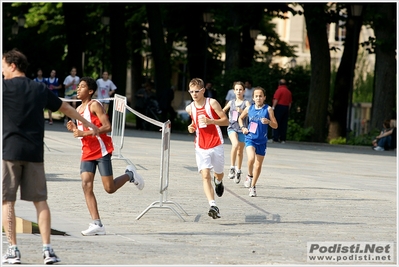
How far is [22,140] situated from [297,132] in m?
25.0

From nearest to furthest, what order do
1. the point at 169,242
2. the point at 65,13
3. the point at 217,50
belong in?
the point at 169,242 < the point at 65,13 < the point at 217,50

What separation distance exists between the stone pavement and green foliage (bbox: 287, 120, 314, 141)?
11.0 metres

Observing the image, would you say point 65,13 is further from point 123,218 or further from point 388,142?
point 123,218

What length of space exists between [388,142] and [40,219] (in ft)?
73.6

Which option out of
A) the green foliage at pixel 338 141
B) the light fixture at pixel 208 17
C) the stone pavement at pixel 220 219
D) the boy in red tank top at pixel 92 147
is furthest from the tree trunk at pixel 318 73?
the boy in red tank top at pixel 92 147

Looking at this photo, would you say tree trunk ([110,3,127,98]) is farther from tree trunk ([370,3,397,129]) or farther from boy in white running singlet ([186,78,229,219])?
boy in white running singlet ([186,78,229,219])

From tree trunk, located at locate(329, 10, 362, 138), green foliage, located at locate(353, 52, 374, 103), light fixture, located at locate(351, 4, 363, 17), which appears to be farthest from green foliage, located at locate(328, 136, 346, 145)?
green foliage, located at locate(353, 52, 374, 103)

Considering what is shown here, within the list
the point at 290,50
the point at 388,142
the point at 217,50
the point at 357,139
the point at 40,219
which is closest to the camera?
the point at 40,219

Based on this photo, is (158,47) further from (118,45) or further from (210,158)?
(210,158)

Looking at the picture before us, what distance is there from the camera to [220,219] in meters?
12.3

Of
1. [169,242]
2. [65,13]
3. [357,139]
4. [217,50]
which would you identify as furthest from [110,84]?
[169,242]

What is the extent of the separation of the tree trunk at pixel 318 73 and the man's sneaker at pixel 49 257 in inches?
965

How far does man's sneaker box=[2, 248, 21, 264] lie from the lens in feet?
27.8

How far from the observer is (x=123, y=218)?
1202cm
